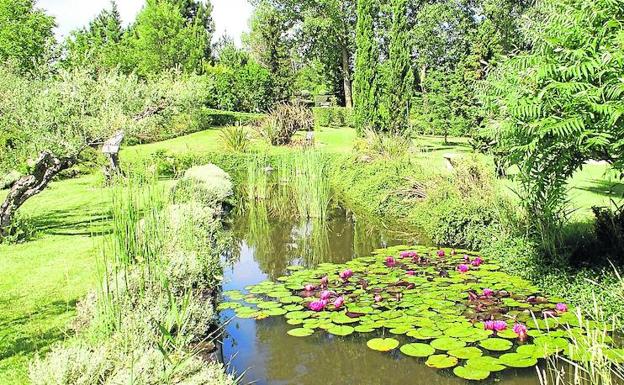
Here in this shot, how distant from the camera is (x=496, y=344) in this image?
3.69m

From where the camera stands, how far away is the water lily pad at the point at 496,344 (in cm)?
362

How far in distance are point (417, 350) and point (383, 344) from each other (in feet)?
0.87

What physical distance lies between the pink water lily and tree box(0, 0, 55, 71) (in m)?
18.1

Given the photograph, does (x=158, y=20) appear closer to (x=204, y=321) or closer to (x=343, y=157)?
(x=343, y=157)

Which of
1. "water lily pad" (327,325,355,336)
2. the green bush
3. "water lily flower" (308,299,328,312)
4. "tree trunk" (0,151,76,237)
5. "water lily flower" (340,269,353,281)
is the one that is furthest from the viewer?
the green bush

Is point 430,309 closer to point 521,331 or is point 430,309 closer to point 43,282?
point 521,331

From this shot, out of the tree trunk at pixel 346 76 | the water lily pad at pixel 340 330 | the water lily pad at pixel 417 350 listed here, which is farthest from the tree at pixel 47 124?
the tree trunk at pixel 346 76

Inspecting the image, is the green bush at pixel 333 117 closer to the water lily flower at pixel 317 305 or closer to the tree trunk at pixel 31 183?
the tree trunk at pixel 31 183

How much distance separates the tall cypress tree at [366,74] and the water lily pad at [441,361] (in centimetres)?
1428

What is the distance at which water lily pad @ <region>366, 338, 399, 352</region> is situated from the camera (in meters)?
3.77

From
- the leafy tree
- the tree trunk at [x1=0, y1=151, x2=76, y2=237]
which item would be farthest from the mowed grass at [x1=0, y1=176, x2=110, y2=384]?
the leafy tree

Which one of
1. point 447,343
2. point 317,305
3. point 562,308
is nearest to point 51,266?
point 317,305

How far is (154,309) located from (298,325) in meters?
1.37

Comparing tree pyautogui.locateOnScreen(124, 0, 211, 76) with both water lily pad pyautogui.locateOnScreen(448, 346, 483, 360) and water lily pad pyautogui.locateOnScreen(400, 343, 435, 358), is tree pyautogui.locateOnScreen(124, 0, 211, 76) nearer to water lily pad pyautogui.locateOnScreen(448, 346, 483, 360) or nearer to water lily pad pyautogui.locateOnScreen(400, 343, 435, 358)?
water lily pad pyautogui.locateOnScreen(400, 343, 435, 358)
